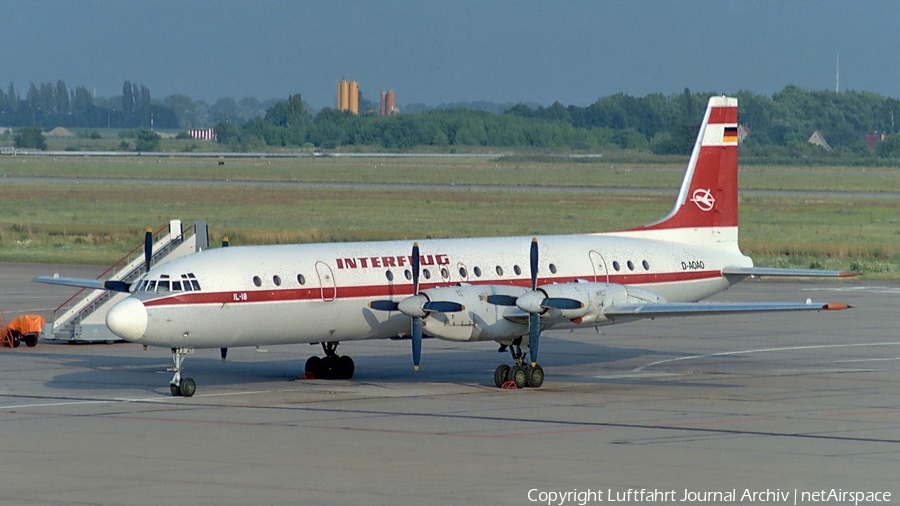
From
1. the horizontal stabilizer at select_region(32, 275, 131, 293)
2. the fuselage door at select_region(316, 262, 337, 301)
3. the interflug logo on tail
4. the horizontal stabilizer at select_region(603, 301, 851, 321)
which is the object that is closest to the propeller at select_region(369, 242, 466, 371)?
the fuselage door at select_region(316, 262, 337, 301)

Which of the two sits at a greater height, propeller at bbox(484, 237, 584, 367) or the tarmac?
propeller at bbox(484, 237, 584, 367)

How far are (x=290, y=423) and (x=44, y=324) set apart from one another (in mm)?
14443

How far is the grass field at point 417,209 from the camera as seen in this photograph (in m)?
67.1

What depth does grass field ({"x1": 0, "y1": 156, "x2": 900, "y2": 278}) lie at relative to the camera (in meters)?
67.1

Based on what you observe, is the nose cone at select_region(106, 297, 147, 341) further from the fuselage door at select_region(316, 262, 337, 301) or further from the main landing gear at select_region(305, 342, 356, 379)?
the main landing gear at select_region(305, 342, 356, 379)

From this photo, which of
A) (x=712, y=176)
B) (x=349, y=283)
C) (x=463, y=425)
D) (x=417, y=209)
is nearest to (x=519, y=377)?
(x=349, y=283)

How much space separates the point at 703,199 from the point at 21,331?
17414 millimetres

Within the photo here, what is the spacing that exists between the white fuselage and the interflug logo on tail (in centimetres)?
218

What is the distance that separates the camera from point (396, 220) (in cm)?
8412

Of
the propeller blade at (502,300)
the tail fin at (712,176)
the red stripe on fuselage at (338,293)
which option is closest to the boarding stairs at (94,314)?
the red stripe on fuselage at (338,293)

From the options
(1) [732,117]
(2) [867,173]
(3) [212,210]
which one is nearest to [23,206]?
(3) [212,210]

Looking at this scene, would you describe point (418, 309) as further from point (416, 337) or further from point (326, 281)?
point (326, 281)

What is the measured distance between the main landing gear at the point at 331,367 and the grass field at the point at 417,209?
108 ft

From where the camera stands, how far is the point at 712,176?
103 feet
